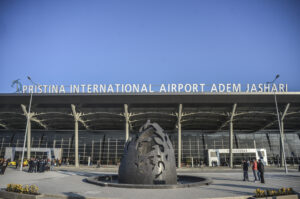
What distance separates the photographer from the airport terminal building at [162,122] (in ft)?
144

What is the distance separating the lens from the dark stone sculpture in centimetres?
1302

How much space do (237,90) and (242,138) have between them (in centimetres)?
2086

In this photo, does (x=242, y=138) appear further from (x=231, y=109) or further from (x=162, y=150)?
(x=162, y=150)

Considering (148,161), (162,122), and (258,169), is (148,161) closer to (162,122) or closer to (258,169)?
(258,169)

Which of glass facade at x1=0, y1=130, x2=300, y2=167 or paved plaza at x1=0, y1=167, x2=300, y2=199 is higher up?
glass facade at x1=0, y1=130, x2=300, y2=167

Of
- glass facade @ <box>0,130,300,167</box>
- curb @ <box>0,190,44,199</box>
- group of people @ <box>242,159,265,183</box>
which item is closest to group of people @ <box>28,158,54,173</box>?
curb @ <box>0,190,44,199</box>

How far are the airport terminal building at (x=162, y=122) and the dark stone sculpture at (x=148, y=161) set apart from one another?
28.7 meters

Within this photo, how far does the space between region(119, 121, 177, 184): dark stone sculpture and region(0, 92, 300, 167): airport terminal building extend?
2866 cm

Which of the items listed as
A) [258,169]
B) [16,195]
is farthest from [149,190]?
[258,169]

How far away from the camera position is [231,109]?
4641 cm

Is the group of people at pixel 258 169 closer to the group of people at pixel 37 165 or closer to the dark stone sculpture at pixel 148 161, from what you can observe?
the dark stone sculpture at pixel 148 161

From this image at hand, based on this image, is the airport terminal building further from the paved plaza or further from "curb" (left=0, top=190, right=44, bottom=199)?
"curb" (left=0, top=190, right=44, bottom=199)

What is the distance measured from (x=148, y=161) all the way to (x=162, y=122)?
43.1 metres

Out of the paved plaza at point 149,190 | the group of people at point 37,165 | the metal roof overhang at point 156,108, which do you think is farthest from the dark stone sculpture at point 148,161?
the metal roof overhang at point 156,108
